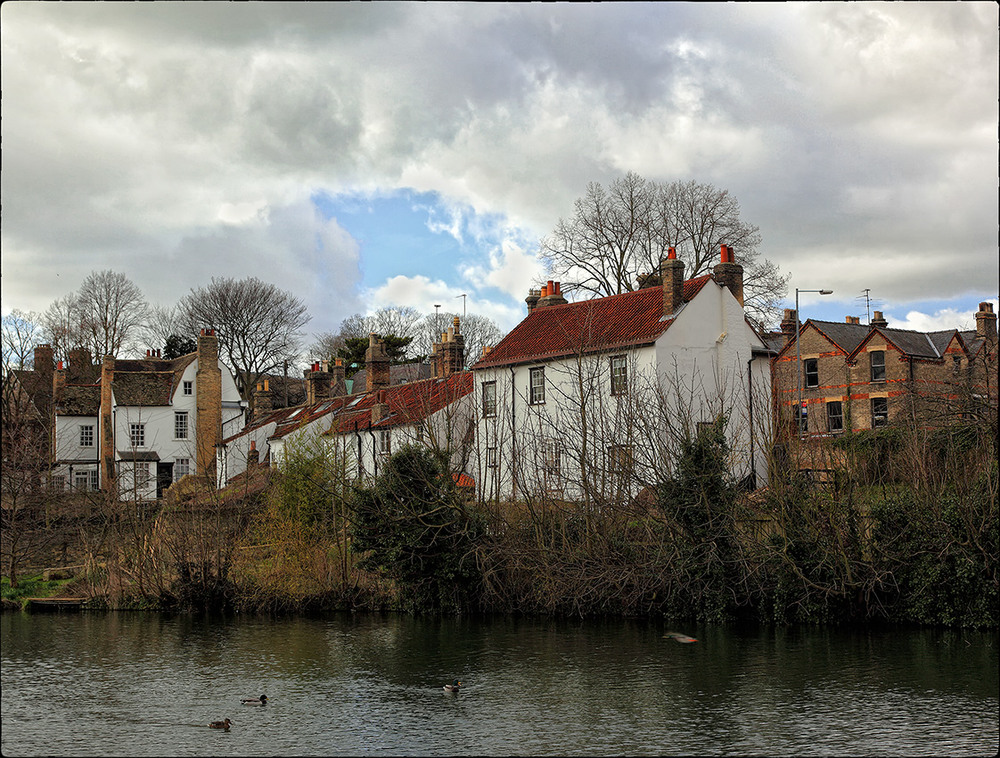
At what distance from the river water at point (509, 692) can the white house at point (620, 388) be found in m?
5.67

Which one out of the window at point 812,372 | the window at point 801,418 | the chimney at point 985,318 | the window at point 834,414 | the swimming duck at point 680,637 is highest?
the chimney at point 985,318

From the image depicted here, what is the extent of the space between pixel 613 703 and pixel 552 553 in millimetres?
11923

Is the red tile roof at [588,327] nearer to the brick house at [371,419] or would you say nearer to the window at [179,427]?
the brick house at [371,419]

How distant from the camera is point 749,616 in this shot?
96.9 ft

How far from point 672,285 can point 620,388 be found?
7141 millimetres

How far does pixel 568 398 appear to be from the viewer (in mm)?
36469

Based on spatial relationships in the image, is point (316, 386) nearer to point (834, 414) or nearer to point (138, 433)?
point (138, 433)

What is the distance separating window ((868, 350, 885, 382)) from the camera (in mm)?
53000

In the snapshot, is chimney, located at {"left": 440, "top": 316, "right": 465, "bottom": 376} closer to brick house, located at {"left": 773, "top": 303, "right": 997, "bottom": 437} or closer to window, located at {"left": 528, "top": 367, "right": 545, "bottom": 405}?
window, located at {"left": 528, "top": 367, "right": 545, "bottom": 405}

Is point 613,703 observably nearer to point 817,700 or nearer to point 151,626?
point 817,700

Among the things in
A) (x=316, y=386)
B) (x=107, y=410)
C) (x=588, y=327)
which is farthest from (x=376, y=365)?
(x=107, y=410)

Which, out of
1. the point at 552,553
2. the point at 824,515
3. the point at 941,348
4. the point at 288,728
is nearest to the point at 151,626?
the point at 552,553

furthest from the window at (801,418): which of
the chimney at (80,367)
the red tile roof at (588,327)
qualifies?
the chimney at (80,367)

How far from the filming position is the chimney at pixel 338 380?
6538 cm
